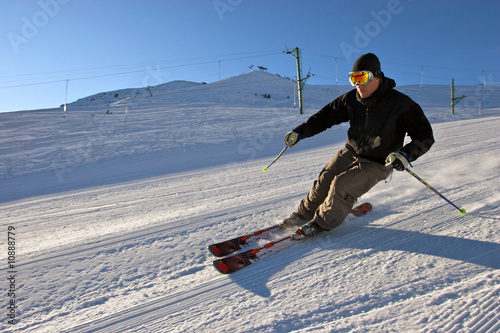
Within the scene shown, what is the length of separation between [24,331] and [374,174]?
283 cm

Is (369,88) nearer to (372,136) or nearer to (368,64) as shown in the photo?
(368,64)

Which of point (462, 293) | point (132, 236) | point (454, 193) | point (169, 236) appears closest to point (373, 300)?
point (462, 293)

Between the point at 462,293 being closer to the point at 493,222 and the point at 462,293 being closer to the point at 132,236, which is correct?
the point at 493,222

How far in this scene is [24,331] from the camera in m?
1.72

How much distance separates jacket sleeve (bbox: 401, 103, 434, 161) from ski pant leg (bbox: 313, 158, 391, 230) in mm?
343

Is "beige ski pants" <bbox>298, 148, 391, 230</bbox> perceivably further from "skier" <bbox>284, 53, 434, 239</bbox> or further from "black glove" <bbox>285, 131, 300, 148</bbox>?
"black glove" <bbox>285, 131, 300, 148</bbox>

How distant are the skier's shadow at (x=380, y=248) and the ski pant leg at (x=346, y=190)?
200 mm

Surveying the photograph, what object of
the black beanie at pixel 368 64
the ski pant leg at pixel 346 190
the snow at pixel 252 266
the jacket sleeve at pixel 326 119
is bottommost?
the snow at pixel 252 266

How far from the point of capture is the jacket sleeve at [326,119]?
3.19 m

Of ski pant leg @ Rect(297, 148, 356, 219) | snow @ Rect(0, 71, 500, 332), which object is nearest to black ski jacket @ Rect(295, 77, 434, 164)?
ski pant leg @ Rect(297, 148, 356, 219)

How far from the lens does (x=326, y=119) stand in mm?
3305

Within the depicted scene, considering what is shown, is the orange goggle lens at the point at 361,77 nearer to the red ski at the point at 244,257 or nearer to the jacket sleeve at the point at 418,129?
the jacket sleeve at the point at 418,129

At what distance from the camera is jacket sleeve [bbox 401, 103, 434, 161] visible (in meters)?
2.43

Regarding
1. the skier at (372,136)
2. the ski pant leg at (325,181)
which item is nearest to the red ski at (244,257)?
the skier at (372,136)
